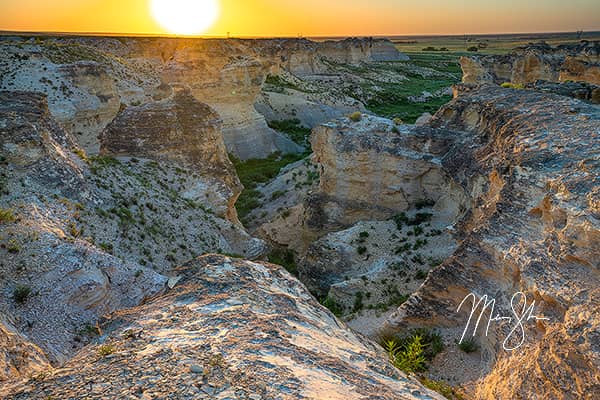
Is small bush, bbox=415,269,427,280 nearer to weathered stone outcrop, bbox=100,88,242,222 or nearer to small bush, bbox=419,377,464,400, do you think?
small bush, bbox=419,377,464,400

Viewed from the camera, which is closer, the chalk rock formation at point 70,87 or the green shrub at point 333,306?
the green shrub at point 333,306

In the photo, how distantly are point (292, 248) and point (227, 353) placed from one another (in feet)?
51.5

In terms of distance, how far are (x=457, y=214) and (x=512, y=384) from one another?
359 inches

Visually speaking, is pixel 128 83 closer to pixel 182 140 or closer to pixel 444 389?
pixel 182 140

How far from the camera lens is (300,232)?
21.3m

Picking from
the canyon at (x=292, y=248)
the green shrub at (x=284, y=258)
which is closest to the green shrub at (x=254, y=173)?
the canyon at (x=292, y=248)

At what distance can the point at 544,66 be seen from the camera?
38.4m

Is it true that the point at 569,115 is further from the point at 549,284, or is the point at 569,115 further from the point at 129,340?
the point at 129,340

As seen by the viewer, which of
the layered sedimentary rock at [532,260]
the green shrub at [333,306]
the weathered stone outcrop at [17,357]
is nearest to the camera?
the weathered stone outcrop at [17,357]

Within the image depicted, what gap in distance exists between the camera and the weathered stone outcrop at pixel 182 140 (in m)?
17.7

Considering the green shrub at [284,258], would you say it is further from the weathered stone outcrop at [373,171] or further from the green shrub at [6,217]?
the green shrub at [6,217]

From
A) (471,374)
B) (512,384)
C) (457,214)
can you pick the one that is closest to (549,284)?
(512,384)

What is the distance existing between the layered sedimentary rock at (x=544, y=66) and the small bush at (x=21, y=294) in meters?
23.1

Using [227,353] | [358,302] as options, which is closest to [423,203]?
[358,302]
